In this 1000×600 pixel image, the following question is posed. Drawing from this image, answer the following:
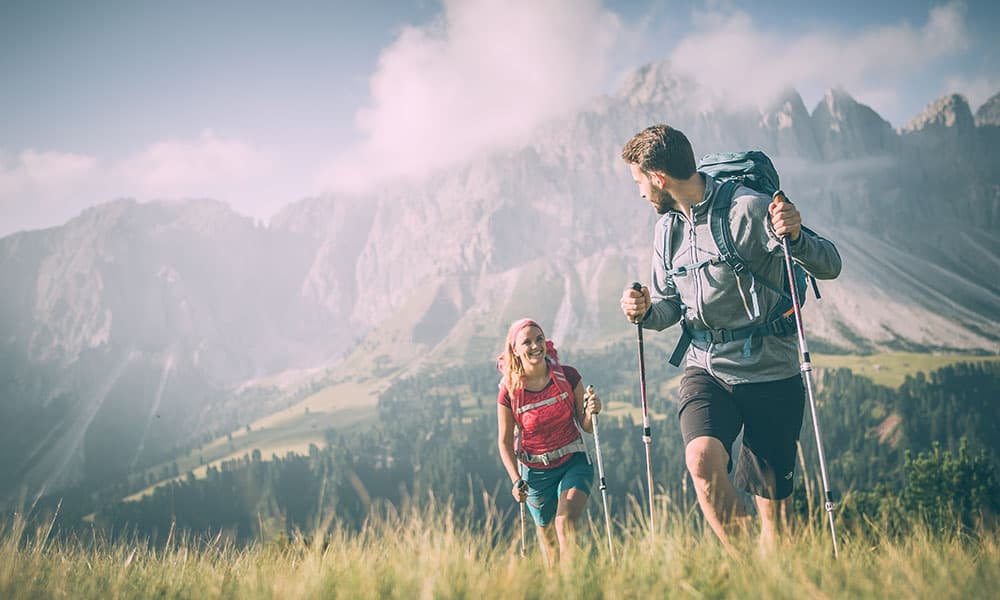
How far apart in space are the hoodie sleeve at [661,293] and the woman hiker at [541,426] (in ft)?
4.27

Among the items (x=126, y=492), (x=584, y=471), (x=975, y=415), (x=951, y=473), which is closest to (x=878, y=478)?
(x=975, y=415)

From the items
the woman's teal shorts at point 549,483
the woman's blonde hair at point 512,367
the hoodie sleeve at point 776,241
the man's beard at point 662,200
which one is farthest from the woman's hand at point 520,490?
the hoodie sleeve at point 776,241

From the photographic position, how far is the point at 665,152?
4754 millimetres

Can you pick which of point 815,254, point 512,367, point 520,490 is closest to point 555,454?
point 520,490

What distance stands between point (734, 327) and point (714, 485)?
133 centimetres

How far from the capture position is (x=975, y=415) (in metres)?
130

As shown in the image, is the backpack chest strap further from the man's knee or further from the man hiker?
the man's knee

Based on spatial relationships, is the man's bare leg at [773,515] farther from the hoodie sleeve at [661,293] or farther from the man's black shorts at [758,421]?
the hoodie sleeve at [661,293]

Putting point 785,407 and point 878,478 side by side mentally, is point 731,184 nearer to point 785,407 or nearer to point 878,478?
point 785,407

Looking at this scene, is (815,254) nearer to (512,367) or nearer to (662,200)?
(662,200)

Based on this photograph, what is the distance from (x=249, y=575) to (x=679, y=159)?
15.0 ft

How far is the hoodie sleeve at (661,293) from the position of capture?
500cm

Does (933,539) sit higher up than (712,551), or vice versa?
(712,551)

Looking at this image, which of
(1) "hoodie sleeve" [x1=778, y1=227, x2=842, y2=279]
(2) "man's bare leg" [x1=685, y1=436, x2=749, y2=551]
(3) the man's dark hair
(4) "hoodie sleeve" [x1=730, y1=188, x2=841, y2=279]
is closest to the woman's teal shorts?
(2) "man's bare leg" [x1=685, y1=436, x2=749, y2=551]
